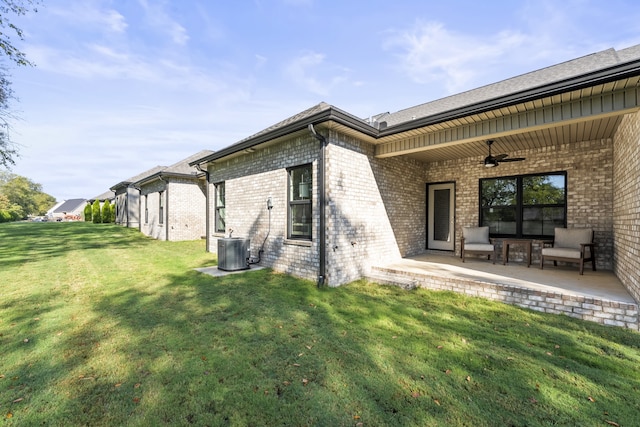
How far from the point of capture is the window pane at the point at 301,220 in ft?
19.4

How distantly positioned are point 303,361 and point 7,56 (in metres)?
11.7

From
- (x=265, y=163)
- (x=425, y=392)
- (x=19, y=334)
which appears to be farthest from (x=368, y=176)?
(x=19, y=334)

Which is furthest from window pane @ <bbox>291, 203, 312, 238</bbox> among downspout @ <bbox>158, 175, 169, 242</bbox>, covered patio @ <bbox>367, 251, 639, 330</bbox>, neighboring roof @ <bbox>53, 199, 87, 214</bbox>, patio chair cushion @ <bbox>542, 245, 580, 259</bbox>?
neighboring roof @ <bbox>53, 199, 87, 214</bbox>

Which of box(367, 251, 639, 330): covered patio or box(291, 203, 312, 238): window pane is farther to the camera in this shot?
box(291, 203, 312, 238): window pane

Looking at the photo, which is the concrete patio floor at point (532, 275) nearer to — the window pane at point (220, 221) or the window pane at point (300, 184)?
the window pane at point (300, 184)

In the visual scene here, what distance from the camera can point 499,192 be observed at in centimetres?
712

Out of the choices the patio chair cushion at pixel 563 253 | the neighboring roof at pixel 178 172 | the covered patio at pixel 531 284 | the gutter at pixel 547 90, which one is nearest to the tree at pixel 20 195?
the neighboring roof at pixel 178 172

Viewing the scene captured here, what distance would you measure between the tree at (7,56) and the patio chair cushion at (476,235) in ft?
41.0

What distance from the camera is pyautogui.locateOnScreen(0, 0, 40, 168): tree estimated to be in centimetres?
711

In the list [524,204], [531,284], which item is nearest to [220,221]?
[531,284]

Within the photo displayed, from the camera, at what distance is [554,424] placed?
1.85m

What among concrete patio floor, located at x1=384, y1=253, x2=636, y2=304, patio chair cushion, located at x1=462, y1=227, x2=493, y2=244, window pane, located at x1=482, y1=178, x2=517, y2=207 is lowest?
concrete patio floor, located at x1=384, y1=253, x2=636, y2=304

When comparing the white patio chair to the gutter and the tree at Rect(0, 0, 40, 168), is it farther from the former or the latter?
the tree at Rect(0, 0, 40, 168)

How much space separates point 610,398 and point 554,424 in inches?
28.9
